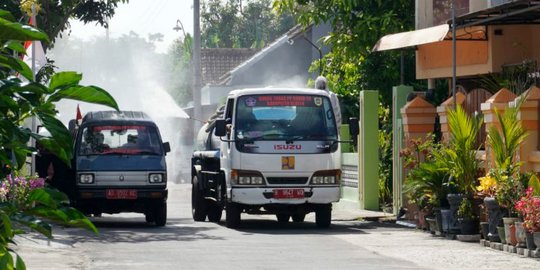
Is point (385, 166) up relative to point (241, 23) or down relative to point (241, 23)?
down

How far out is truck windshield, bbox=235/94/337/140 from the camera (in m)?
21.2

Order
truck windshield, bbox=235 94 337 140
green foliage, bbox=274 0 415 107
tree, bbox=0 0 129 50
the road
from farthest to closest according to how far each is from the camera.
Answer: green foliage, bbox=274 0 415 107
tree, bbox=0 0 129 50
truck windshield, bbox=235 94 337 140
the road

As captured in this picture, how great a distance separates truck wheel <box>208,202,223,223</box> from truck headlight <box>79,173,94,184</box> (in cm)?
284

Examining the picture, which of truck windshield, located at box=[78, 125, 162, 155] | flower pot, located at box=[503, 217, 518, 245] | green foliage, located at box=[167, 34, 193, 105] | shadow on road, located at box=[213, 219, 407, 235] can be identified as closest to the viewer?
flower pot, located at box=[503, 217, 518, 245]

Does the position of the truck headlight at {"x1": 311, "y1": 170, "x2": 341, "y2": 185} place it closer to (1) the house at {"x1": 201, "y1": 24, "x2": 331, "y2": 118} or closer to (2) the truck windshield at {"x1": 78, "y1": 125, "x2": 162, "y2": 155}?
(2) the truck windshield at {"x1": 78, "y1": 125, "x2": 162, "y2": 155}

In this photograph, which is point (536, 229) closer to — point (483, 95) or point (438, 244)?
point (438, 244)

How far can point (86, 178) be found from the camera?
873 inches

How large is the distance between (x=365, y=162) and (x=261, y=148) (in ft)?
18.4

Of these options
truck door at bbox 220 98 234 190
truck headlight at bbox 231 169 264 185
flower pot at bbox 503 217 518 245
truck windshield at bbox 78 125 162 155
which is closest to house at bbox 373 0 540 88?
truck door at bbox 220 98 234 190

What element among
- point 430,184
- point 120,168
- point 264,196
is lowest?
point 264,196

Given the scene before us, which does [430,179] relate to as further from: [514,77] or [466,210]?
[514,77]

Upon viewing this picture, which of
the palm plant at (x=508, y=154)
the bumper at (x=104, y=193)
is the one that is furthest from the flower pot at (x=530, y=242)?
the bumper at (x=104, y=193)

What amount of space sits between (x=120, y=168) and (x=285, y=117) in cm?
329

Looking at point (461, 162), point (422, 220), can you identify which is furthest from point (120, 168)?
point (461, 162)
